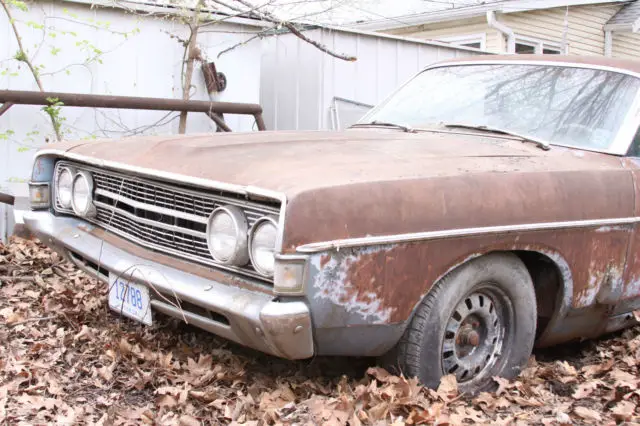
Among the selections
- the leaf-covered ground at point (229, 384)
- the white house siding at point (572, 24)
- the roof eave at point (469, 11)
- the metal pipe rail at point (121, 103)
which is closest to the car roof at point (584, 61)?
the leaf-covered ground at point (229, 384)

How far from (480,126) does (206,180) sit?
1.75 m

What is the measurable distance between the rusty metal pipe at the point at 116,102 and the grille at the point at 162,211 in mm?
2541

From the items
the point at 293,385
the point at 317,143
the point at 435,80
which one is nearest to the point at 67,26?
Result: the point at 435,80

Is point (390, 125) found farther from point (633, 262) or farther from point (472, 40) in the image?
point (472, 40)

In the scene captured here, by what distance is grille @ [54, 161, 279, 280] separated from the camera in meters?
3.02

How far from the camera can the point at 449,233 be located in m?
3.03

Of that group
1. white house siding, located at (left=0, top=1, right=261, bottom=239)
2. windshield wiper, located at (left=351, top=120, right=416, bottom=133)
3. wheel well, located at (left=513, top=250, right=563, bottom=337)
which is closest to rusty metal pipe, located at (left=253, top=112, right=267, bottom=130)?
white house siding, located at (left=0, top=1, right=261, bottom=239)

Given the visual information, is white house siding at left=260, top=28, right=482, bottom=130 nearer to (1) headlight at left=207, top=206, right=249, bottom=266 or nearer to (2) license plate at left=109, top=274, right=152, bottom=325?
(2) license plate at left=109, top=274, right=152, bottom=325

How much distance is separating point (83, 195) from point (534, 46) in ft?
42.2

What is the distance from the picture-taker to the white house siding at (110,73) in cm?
677

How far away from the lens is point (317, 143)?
3666 millimetres

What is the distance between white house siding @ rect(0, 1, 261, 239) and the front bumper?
10.7ft

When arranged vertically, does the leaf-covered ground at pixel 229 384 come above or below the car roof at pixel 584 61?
below

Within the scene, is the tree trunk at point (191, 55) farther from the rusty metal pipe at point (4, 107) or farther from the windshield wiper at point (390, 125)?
the windshield wiper at point (390, 125)
